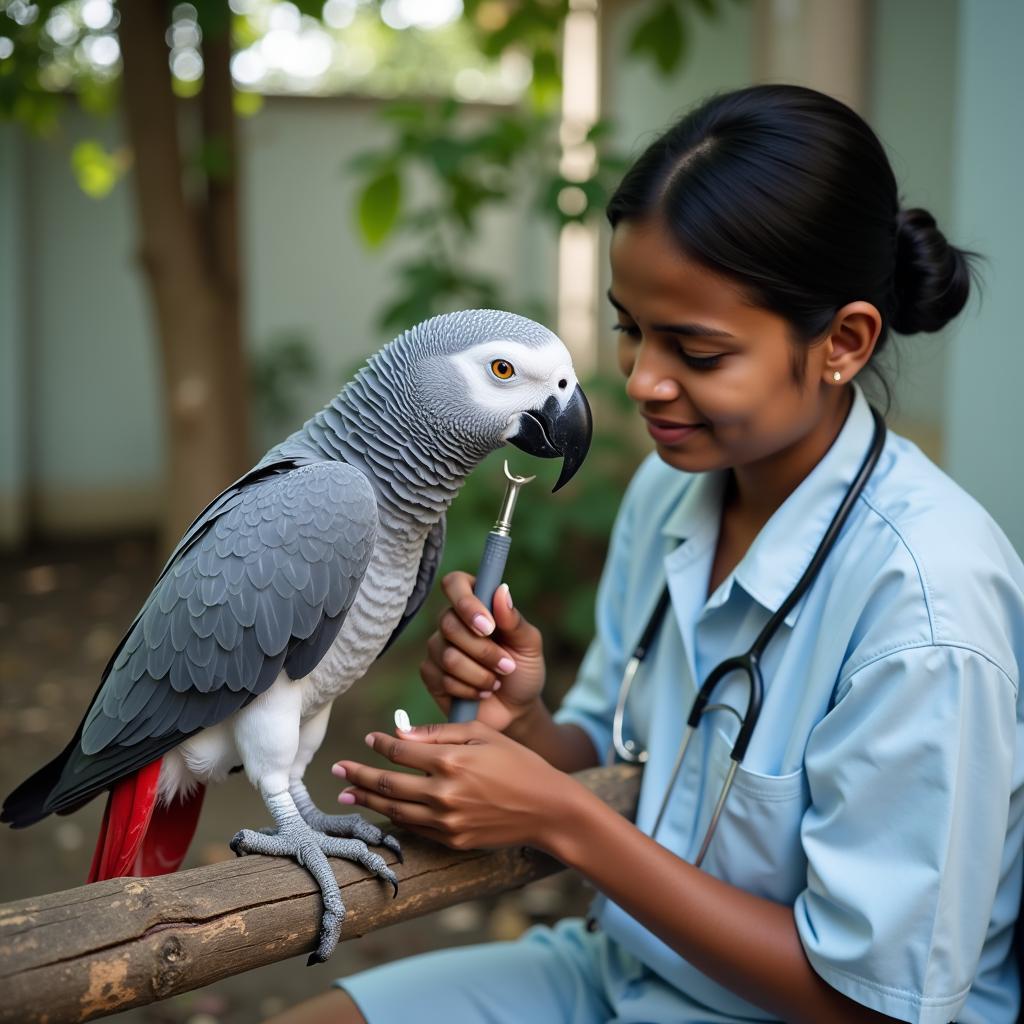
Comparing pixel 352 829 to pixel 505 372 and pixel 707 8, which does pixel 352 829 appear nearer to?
pixel 505 372

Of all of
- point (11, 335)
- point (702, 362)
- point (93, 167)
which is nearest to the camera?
point (702, 362)

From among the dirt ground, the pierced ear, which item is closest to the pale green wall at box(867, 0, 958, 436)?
the pierced ear

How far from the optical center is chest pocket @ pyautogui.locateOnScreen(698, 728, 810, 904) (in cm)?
104

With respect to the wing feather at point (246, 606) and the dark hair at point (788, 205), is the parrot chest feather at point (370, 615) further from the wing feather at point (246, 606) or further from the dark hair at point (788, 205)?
the dark hair at point (788, 205)

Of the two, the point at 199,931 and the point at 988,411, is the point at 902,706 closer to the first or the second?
the point at 199,931

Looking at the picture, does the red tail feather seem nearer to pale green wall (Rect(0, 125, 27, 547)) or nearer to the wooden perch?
the wooden perch

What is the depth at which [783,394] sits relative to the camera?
3.51 ft

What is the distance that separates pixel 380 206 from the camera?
2.21 metres

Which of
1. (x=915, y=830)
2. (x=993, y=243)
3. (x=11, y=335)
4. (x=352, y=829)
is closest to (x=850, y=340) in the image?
(x=915, y=830)

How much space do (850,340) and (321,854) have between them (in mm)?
756

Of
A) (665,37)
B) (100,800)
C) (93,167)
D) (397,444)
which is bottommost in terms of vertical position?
(100,800)

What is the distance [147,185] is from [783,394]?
235 cm

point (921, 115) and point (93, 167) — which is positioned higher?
point (921, 115)

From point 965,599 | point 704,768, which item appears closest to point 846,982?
point 704,768
